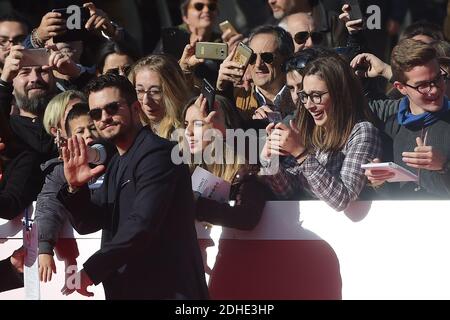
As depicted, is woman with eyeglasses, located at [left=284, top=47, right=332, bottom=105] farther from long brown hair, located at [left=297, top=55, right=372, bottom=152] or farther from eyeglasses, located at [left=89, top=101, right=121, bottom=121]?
eyeglasses, located at [left=89, top=101, right=121, bottom=121]

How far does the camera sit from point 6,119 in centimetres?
688

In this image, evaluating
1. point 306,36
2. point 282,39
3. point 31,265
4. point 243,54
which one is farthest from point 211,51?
point 31,265

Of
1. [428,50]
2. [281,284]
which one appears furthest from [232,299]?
[428,50]

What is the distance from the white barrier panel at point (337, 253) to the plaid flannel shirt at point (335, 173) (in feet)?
0.31

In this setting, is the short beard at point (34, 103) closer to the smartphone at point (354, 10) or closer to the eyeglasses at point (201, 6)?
the eyeglasses at point (201, 6)

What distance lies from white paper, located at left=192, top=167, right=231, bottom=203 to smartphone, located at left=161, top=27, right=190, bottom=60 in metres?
1.36

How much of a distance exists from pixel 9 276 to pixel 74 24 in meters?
1.66

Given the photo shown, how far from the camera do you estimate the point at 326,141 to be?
240 inches

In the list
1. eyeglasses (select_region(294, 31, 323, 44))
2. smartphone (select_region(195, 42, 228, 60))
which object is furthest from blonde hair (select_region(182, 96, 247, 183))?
eyeglasses (select_region(294, 31, 323, 44))

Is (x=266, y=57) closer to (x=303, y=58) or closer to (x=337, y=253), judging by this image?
(x=303, y=58)

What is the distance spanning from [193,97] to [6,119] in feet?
3.56

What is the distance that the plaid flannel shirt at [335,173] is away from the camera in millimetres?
5852

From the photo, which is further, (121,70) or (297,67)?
(121,70)

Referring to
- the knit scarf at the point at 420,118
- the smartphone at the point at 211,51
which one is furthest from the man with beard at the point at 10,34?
the knit scarf at the point at 420,118
